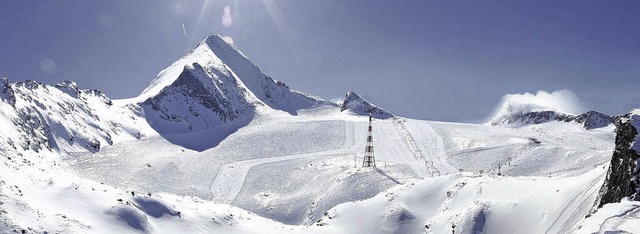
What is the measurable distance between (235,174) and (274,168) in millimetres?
7499

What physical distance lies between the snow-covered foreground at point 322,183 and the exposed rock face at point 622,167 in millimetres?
2551

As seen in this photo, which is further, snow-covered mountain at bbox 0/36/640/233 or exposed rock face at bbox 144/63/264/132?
exposed rock face at bbox 144/63/264/132

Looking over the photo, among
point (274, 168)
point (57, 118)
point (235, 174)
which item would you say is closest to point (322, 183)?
point (274, 168)

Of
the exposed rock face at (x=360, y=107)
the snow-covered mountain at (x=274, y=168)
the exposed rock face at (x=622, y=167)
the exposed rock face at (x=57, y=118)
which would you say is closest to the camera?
the exposed rock face at (x=622, y=167)

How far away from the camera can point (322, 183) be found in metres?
75.8

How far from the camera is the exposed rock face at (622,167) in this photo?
23047 mm

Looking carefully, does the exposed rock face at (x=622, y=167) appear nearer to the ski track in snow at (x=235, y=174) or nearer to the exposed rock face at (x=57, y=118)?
the ski track in snow at (x=235, y=174)

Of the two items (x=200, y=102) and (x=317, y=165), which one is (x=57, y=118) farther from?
(x=200, y=102)

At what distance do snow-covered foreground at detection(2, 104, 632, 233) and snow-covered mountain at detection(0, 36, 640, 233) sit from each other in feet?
0.65

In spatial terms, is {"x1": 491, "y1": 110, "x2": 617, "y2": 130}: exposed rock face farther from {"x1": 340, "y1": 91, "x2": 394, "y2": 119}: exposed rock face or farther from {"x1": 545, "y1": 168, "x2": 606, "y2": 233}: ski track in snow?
{"x1": 545, "y1": 168, "x2": 606, "y2": 233}: ski track in snow

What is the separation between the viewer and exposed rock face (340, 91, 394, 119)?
179125 mm

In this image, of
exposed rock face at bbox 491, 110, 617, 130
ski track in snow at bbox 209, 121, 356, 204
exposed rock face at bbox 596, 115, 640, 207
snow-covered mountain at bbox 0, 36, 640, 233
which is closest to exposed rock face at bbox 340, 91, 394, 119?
snow-covered mountain at bbox 0, 36, 640, 233

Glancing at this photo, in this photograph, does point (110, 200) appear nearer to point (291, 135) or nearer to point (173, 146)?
point (173, 146)

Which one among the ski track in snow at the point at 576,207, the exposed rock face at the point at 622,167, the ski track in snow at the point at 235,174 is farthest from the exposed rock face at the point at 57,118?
the exposed rock face at the point at 622,167
